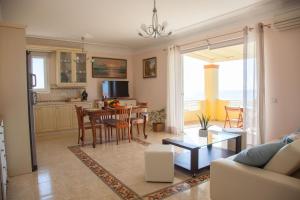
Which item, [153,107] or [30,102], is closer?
[30,102]

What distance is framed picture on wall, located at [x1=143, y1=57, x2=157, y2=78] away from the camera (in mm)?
6368

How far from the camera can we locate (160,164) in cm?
264

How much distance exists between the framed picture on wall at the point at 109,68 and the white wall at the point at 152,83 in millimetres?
433

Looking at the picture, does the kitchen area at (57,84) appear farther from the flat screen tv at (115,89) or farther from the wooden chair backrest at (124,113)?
the wooden chair backrest at (124,113)

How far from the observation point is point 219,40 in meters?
4.46

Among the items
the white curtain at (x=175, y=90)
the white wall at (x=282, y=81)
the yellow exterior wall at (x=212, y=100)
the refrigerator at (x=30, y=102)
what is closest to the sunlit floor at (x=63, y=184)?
the refrigerator at (x=30, y=102)

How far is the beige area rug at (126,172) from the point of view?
2.47m

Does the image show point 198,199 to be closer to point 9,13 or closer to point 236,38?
point 236,38

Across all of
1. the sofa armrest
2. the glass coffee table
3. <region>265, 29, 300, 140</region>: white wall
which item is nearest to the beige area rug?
the glass coffee table

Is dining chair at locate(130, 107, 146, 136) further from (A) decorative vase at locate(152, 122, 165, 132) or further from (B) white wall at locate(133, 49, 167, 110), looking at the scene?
(B) white wall at locate(133, 49, 167, 110)

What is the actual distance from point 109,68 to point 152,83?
1.46 m

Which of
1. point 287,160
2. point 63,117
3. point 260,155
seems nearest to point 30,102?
point 63,117

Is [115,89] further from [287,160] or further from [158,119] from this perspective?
[287,160]

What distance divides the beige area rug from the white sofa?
2.22 ft
